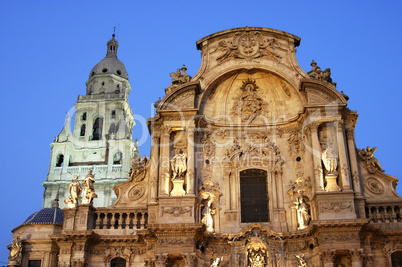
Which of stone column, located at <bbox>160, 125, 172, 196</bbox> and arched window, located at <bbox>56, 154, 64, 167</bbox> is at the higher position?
arched window, located at <bbox>56, 154, 64, 167</bbox>

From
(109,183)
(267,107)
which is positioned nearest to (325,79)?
(267,107)

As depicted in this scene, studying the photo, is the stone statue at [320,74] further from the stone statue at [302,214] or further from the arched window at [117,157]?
the arched window at [117,157]

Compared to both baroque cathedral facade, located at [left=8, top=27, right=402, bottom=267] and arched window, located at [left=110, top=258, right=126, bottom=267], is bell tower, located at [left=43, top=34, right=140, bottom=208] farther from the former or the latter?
arched window, located at [left=110, top=258, right=126, bottom=267]

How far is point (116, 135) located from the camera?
5291cm

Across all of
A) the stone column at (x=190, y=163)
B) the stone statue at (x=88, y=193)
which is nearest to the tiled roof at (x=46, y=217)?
the stone statue at (x=88, y=193)

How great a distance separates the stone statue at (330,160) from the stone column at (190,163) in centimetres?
607

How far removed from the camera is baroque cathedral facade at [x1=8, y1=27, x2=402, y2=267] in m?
21.6

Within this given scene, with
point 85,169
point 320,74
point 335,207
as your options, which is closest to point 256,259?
point 335,207

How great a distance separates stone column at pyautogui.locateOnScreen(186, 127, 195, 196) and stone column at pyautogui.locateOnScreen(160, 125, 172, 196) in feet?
3.05

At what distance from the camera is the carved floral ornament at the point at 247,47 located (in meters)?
26.0

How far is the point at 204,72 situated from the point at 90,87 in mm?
35837

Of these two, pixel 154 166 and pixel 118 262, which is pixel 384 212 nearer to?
pixel 154 166

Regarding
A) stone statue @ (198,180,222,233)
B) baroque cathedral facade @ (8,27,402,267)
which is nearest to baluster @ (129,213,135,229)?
baroque cathedral facade @ (8,27,402,267)

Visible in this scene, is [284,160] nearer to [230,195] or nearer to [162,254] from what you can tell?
[230,195]
